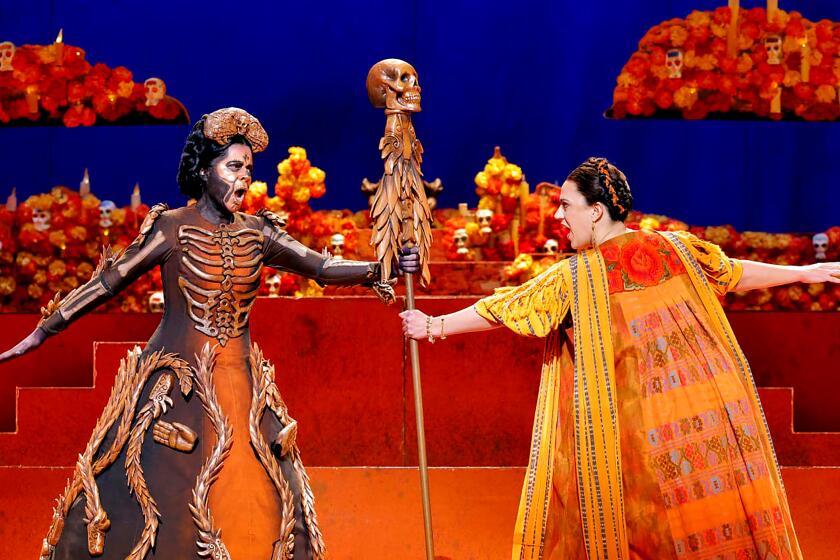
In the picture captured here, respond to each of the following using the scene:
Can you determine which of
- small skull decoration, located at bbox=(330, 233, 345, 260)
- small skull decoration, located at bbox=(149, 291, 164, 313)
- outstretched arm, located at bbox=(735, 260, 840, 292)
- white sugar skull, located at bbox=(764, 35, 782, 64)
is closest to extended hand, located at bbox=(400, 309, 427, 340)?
outstretched arm, located at bbox=(735, 260, 840, 292)

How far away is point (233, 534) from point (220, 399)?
13.3 inches

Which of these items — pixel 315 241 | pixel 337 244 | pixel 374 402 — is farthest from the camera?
pixel 315 241

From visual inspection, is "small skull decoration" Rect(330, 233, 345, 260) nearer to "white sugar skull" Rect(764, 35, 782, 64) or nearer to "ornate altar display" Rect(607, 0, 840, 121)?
"ornate altar display" Rect(607, 0, 840, 121)

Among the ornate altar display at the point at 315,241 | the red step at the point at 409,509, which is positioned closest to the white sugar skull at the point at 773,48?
the ornate altar display at the point at 315,241

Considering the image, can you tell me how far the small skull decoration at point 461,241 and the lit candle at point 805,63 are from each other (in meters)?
1.84

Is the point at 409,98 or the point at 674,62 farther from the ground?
the point at 674,62

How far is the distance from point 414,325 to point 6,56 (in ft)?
11.3

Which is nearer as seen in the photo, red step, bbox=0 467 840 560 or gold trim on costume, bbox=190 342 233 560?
gold trim on costume, bbox=190 342 233 560

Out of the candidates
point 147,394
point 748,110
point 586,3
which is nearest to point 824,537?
point 748,110

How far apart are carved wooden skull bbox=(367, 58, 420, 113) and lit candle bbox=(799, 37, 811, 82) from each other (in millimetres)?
3094

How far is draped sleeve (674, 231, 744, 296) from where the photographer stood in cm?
346

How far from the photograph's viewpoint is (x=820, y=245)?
569cm

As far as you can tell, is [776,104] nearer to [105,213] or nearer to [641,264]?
[641,264]

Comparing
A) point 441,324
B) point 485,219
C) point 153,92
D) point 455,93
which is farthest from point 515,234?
point 441,324
